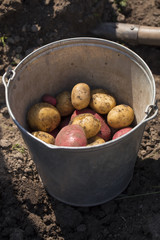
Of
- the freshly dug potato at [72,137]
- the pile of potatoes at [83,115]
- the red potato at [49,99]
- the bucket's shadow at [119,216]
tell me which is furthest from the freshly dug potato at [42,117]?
the bucket's shadow at [119,216]

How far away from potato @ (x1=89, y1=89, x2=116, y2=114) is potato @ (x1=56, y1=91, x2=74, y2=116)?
0.54ft

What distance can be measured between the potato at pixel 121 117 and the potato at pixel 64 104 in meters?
0.35

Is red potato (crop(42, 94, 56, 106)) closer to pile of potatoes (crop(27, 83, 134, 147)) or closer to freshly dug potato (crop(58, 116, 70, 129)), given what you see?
pile of potatoes (crop(27, 83, 134, 147))

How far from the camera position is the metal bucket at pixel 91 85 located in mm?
1501

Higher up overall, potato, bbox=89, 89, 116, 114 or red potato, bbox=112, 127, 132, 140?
potato, bbox=89, 89, 116, 114

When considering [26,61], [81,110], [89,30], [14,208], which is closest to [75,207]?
[14,208]

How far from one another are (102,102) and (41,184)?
764 mm

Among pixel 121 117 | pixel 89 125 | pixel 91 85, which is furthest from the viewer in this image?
pixel 91 85

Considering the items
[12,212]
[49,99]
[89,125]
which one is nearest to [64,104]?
[49,99]

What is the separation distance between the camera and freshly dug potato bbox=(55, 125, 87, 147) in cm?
161

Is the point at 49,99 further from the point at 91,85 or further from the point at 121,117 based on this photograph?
the point at 121,117

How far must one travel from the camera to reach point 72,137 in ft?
5.33

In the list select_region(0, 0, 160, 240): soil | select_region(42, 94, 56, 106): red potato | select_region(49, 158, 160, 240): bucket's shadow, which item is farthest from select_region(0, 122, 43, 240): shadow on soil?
select_region(42, 94, 56, 106): red potato

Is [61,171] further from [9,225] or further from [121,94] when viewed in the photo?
[121,94]
